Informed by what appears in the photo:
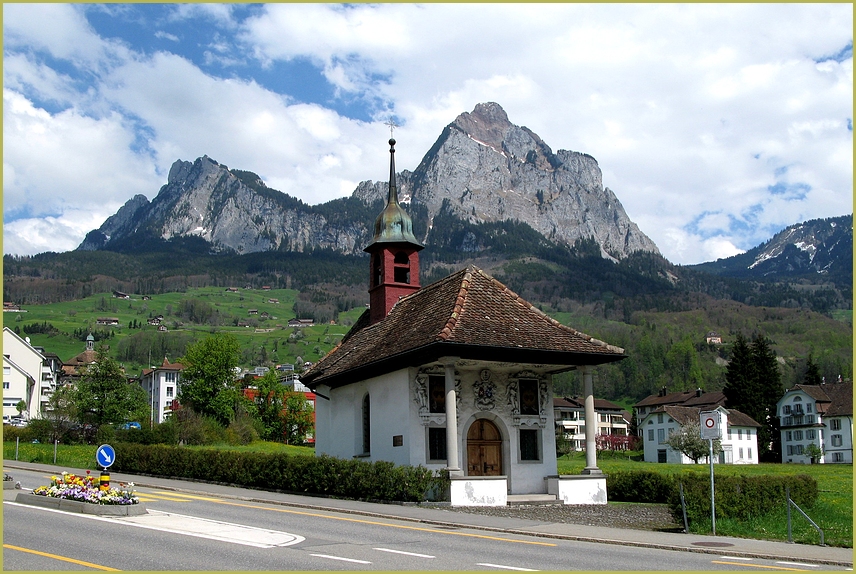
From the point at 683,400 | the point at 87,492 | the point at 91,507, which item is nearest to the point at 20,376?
the point at 87,492

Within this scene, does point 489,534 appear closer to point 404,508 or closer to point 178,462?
point 404,508

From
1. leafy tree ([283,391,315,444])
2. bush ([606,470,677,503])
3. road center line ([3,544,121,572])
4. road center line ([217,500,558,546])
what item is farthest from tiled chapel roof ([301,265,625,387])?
leafy tree ([283,391,315,444])

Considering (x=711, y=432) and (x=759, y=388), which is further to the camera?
(x=759, y=388)

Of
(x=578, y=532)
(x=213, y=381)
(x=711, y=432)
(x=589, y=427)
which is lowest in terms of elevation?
(x=578, y=532)

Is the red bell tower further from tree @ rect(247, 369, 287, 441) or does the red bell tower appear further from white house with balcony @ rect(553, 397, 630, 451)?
white house with balcony @ rect(553, 397, 630, 451)

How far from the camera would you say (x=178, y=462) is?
33750 mm

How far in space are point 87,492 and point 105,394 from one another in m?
53.8

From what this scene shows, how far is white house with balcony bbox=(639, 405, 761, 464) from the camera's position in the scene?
91625 millimetres

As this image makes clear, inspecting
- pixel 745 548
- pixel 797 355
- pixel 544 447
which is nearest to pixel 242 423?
pixel 544 447

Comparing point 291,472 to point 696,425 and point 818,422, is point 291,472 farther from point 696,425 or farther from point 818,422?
point 818,422

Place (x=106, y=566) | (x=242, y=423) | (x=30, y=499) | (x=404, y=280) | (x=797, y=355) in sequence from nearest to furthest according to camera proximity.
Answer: (x=106, y=566) < (x=30, y=499) < (x=404, y=280) < (x=242, y=423) < (x=797, y=355)

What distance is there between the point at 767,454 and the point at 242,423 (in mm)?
58336

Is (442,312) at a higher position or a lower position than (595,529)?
higher

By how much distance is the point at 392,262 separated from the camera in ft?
118
